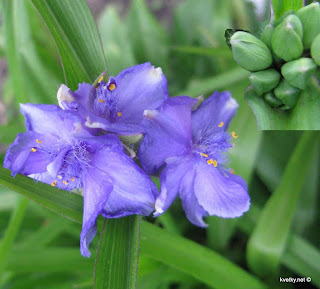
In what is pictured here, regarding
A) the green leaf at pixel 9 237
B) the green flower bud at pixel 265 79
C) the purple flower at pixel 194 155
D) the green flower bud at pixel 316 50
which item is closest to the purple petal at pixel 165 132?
the purple flower at pixel 194 155

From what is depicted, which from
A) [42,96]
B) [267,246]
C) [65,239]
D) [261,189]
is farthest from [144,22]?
[267,246]

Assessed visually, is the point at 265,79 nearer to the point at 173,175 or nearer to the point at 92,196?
the point at 173,175

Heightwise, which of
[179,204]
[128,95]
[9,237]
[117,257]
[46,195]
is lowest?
[179,204]

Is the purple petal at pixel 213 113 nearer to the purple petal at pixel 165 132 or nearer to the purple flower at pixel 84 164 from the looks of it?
the purple petal at pixel 165 132

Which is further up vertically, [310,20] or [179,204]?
[310,20]

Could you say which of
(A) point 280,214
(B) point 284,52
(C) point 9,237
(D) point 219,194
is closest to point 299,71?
(B) point 284,52

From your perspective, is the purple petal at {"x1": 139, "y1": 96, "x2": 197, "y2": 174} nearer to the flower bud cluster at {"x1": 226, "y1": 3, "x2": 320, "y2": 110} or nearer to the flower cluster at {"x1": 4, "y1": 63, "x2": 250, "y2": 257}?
the flower cluster at {"x1": 4, "y1": 63, "x2": 250, "y2": 257}

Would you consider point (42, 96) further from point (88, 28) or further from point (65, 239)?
point (88, 28)
